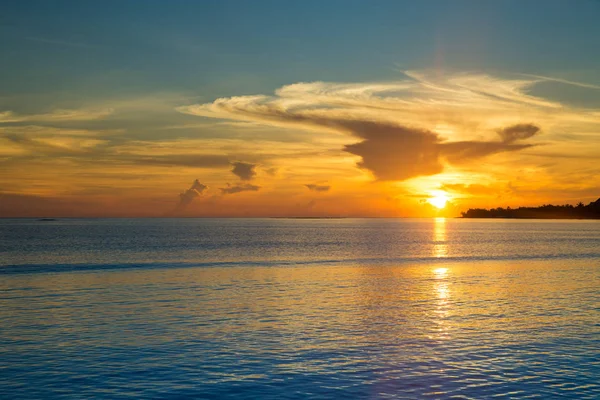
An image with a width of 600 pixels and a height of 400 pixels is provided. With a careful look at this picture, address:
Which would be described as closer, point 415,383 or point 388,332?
point 415,383

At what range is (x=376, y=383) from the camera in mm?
19250

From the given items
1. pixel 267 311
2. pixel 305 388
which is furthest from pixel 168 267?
pixel 305 388

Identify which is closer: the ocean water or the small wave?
the ocean water

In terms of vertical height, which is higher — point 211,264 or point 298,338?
point 298,338

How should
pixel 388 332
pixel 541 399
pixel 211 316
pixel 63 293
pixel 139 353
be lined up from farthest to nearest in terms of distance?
1. pixel 63 293
2. pixel 211 316
3. pixel 388 332
4. pixel 139 353
5. pixel 541 399

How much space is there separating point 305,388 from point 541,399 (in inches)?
299

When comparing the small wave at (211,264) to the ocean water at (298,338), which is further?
the small wave at (211,264)

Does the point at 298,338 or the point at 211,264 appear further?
the point at 211,264

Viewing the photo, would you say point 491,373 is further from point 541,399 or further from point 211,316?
point 211,316

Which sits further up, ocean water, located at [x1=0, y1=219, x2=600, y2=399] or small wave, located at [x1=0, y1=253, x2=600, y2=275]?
ocean water, located at [x1=0, y1=219, x2=600, y2=399]

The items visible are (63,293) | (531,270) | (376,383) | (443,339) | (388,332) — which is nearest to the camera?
(376,383)

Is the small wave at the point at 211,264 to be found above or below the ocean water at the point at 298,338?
below

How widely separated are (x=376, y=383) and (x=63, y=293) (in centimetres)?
3074

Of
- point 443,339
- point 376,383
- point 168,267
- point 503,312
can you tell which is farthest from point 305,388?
point 168,267
